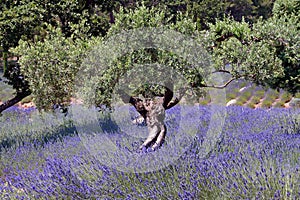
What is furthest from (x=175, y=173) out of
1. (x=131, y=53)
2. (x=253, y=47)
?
(x=253, y=47)

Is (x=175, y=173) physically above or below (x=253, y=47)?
below

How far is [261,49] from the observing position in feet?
17.4

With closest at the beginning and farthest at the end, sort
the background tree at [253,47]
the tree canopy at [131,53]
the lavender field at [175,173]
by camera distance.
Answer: the lavender field at [175,173] → the tree canopy at [131,53] → the background tree at [253,47]

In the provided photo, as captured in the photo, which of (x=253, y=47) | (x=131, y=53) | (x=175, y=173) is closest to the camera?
(x=175, y=173)

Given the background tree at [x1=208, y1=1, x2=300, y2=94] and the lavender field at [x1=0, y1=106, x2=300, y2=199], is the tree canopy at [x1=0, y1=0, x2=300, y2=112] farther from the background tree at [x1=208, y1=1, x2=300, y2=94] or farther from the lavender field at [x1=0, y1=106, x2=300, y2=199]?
the lavender field at [x1=0, y1=106, x2=300, y2=199]

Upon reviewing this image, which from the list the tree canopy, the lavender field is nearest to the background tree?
the tree canopy

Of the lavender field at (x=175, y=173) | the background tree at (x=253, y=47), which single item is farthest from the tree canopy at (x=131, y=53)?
the lavender field at (x=175, y=173)

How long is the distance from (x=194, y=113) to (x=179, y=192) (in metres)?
4.62

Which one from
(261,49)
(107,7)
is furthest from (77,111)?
(261,49)

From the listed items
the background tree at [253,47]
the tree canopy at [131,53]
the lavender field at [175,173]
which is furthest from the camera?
the background tree at [253,47]

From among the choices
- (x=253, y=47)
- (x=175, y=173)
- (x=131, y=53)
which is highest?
(x=131, y=53)

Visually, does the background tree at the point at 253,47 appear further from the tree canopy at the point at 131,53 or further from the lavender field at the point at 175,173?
the lavender field at the point at 175,173

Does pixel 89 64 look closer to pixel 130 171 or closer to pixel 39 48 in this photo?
pixel 39 48

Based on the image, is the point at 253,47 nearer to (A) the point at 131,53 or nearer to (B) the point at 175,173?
(A) the point at 131,53
